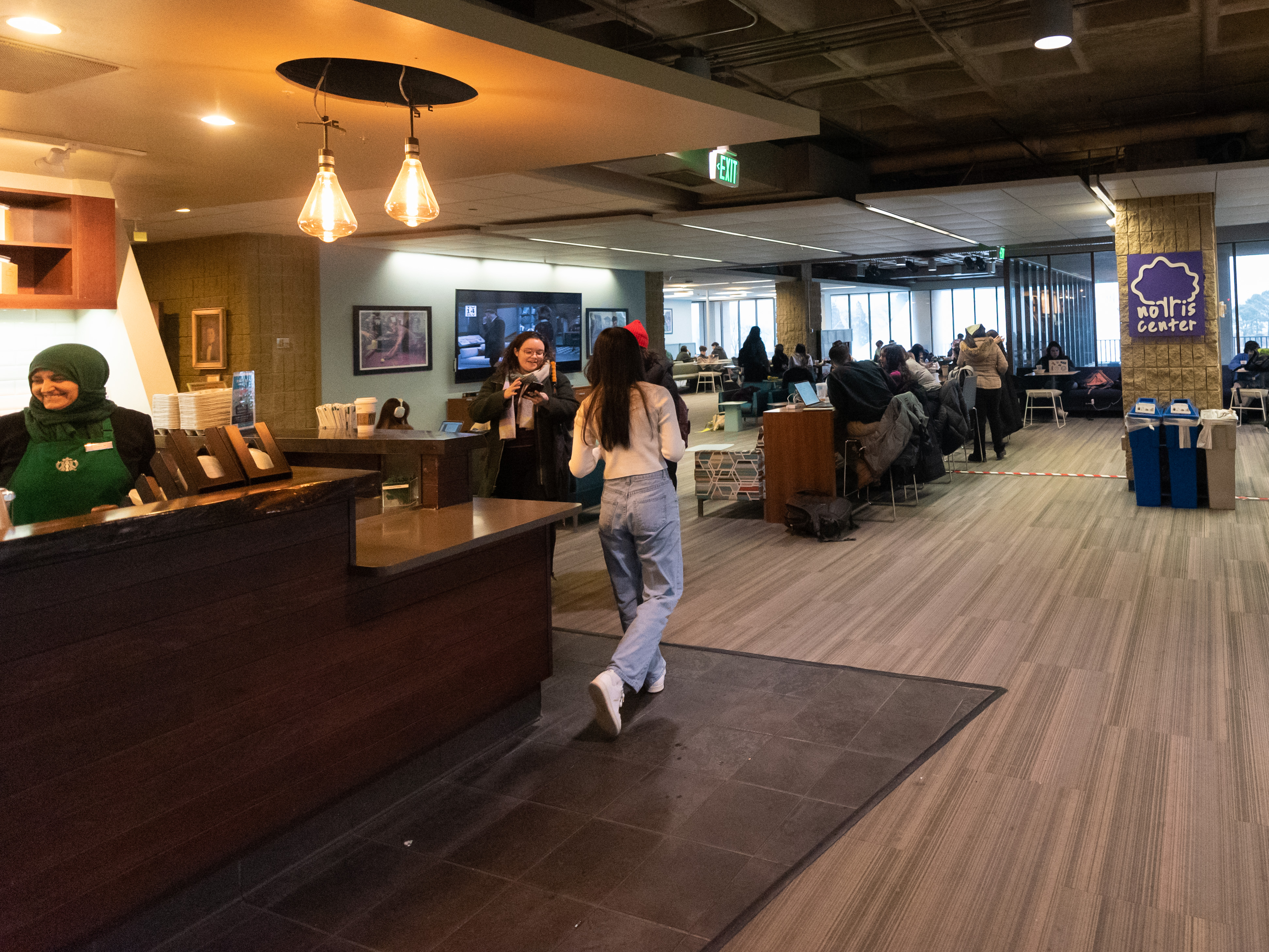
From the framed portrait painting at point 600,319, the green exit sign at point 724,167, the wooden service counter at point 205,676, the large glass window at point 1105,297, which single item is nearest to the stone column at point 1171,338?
the green exit sign at point 724,167

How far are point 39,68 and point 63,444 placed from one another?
4.13ft

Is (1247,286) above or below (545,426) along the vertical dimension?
above

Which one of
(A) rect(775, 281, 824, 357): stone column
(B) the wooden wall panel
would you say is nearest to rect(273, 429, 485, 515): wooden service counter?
(B) the wooden wall panel

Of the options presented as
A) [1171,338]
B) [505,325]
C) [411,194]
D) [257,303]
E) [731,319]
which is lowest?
[1171,338]

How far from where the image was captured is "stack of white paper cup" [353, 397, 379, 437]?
4031 mm

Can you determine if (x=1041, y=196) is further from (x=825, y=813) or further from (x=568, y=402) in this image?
(x=825, y=813)

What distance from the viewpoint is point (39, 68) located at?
10.7ft

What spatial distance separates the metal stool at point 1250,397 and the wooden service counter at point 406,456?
13.2m

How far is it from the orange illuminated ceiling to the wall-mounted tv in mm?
7271

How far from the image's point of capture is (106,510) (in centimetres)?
245

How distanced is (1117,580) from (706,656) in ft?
9.20

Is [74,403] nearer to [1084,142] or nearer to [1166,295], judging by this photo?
[1084,142]

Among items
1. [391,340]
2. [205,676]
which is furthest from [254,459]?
[391,340]

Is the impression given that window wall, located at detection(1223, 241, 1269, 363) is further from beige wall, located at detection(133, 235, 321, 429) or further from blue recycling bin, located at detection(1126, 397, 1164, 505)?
beige wall, located at detection(133, 235, 321, 429)
